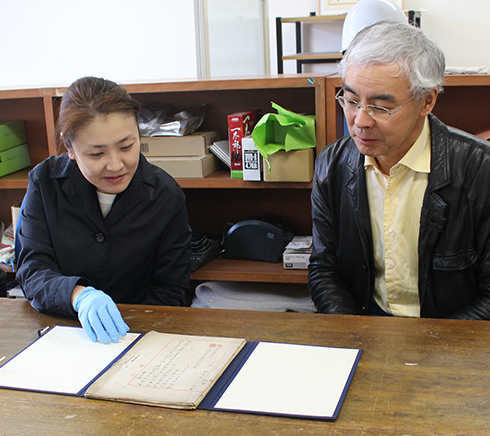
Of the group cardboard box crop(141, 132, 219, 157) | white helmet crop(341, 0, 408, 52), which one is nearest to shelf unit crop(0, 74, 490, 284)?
cardboard box crop(141, 132, 219, 157)

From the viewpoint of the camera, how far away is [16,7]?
3.14m

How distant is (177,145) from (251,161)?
1.02ft

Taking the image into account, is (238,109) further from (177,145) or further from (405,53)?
(405,53)

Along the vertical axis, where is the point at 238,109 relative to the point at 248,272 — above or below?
above

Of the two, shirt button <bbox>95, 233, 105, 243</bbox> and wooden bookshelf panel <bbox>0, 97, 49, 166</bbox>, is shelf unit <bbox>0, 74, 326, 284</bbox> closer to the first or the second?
wooden bookshelf panel <bbox>0, 97, 49, 166</bbox>

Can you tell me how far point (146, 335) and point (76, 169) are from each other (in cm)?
55

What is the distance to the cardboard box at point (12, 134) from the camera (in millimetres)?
2166

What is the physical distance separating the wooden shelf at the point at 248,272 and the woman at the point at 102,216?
22.4 inches

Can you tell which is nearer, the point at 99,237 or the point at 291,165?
the point at 99,237

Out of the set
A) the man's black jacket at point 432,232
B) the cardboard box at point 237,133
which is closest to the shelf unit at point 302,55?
Answer: the cardboard box at point 237,133

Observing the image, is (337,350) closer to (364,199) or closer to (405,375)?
(405,375)

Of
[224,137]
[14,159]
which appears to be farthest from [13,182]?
[224,137]

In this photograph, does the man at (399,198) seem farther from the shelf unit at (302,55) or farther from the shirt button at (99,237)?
the shelf unit at (302,55)

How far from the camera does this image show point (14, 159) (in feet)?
7.33
